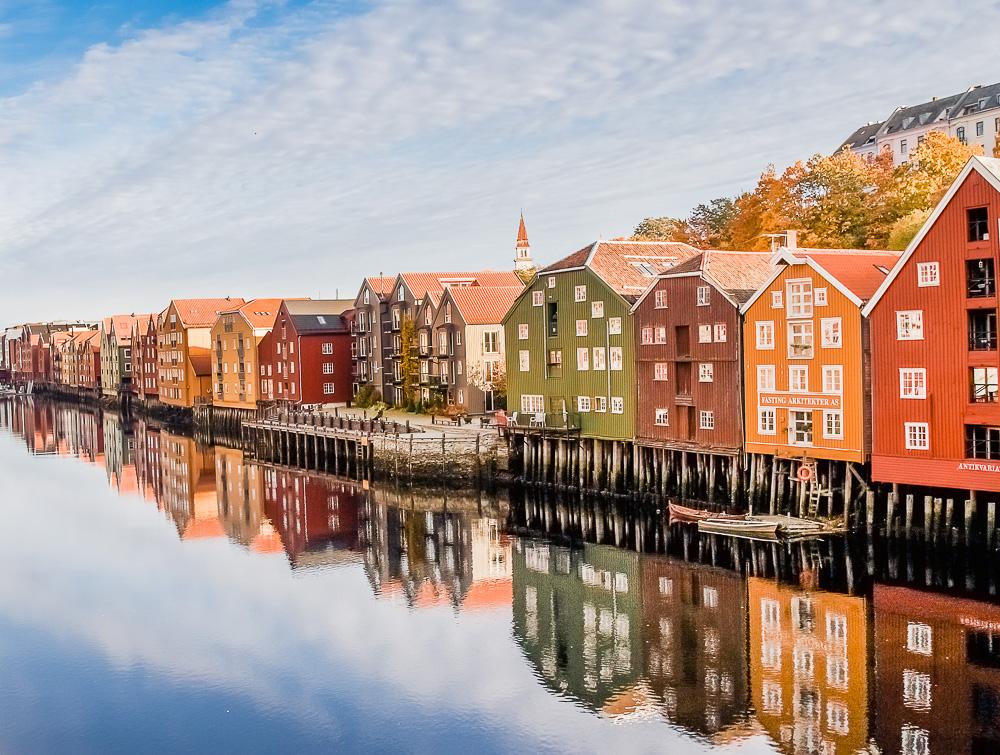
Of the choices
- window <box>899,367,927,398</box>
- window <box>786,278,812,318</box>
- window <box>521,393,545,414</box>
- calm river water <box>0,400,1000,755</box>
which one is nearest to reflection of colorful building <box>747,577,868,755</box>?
calm river water <box>0,400,1000,755</box>

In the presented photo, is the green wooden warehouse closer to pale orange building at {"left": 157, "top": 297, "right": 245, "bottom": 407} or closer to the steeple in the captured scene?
pale orange building at {"left": 157, "top": 297, "right": 245, "bottom": 407}

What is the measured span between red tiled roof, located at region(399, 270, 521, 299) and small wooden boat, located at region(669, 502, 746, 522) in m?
34.4

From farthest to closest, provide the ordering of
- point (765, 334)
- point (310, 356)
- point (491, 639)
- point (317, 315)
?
point (317, 315), point (310, 356), point (765, 334), point (491, 639)

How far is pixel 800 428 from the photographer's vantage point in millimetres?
40344

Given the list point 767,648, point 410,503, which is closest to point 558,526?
point 410,503

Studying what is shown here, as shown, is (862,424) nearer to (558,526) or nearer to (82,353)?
(558,526)

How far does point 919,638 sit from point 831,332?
14.5 m

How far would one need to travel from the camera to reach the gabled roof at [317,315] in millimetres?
82812

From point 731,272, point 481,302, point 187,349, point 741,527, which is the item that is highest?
point 481,302

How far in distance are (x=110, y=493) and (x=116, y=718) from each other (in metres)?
39.1

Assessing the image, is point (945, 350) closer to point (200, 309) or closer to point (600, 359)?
point (600, 359)

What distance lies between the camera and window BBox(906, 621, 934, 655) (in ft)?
85.9

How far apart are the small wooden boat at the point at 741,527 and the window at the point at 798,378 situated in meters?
5.16

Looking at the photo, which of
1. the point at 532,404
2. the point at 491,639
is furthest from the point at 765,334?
the point at 491,639
